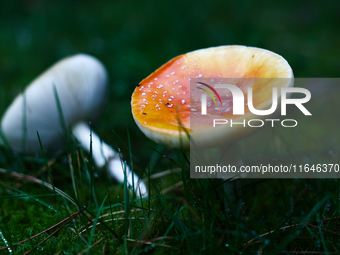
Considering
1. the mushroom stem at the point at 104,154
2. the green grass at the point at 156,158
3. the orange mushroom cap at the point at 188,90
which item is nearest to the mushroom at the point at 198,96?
the orange mushroom cap at the point at 188,90

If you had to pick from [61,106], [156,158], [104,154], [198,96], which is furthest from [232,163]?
[61,106]

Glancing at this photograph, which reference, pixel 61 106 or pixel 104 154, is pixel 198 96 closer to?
pixel 104 154

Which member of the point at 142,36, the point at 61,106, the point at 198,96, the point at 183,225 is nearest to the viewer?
the point at 183,225

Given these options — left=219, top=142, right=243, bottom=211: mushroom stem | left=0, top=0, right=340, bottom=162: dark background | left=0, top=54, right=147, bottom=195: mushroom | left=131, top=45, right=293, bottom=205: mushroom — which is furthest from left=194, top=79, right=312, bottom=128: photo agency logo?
left=0, top=0, right=340, bottom=162: dark background

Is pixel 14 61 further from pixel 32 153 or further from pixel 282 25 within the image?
pixel 282 25

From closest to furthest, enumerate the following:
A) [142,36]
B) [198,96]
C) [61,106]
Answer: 1. [198,96]
2. [61,106]
3. [142,36]

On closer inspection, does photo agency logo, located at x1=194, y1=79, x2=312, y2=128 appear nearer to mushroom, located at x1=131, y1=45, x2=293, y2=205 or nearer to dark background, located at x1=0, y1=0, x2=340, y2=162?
mushroom, located at x1=131, y1=45, x2=293, y2=205

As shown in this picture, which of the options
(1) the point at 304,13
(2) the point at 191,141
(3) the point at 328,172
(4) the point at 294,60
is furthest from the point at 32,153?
(1) the point at 304,13
